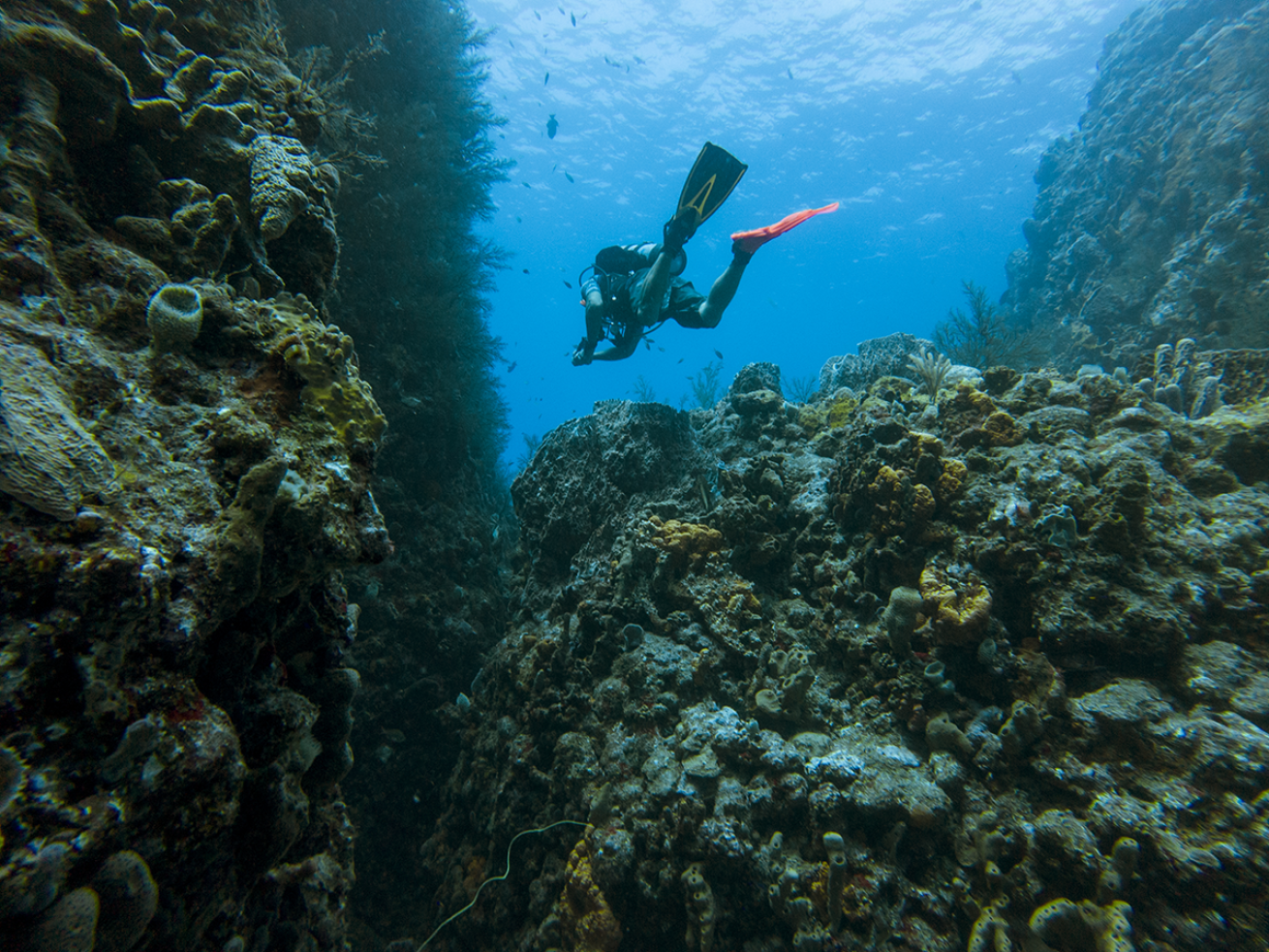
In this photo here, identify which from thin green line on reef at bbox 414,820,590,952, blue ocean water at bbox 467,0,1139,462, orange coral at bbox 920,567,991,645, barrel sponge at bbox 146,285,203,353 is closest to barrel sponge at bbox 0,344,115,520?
barrel sponge at bbox 146,285,203,353

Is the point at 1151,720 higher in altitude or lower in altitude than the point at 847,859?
higher

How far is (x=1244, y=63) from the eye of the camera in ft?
39.4

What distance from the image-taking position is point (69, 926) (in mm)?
1256

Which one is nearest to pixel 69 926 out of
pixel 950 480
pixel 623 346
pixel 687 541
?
pixel 687 541

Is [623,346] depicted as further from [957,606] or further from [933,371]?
[957,606]

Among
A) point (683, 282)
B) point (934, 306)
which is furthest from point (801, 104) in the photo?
point (934, 306)

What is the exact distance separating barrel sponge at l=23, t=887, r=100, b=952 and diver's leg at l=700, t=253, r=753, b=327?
6970 millimetres

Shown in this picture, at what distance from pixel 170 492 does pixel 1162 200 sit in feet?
67.7

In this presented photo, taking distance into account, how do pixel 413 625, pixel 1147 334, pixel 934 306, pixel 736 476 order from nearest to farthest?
pixel 736 476 → pixel 413 625 → pixel 1147 334 → pixel 934 306

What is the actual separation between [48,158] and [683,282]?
6.64 metres

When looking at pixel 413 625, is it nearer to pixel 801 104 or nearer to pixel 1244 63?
pixel 1244 63

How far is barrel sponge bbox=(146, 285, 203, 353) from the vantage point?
2.10 m

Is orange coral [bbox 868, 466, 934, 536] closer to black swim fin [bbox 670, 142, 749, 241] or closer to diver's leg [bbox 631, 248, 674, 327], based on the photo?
diver's leg [bbox 631, 248, 674, 327]

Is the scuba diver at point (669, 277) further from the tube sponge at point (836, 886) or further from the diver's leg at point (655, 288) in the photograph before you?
the tube sponge at point (836, 886)
